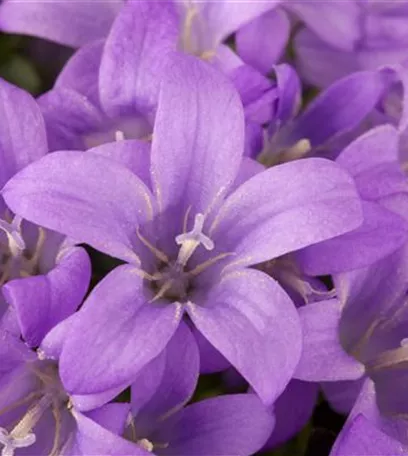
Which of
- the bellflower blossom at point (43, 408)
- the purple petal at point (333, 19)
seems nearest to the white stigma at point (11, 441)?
the bellflower blossom at point (43, 408)

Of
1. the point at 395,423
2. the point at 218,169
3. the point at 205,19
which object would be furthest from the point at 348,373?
the point at 205,19

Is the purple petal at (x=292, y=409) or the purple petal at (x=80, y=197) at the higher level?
the purple petal at (x=80, y=197)

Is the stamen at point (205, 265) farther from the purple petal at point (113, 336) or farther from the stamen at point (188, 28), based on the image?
the stamen at point (188, 28)

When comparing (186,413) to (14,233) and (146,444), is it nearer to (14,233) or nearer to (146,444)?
(146,444)

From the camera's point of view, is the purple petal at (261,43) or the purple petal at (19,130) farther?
the purple petal at (261,43)

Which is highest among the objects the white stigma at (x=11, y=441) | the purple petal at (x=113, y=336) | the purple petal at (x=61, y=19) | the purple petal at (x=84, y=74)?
the purple petal at (x=61, y=19)

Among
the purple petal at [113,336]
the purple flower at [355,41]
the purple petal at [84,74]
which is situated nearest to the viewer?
the purple petal at [113,336]

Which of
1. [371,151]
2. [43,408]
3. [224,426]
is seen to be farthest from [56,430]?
[371,151]
